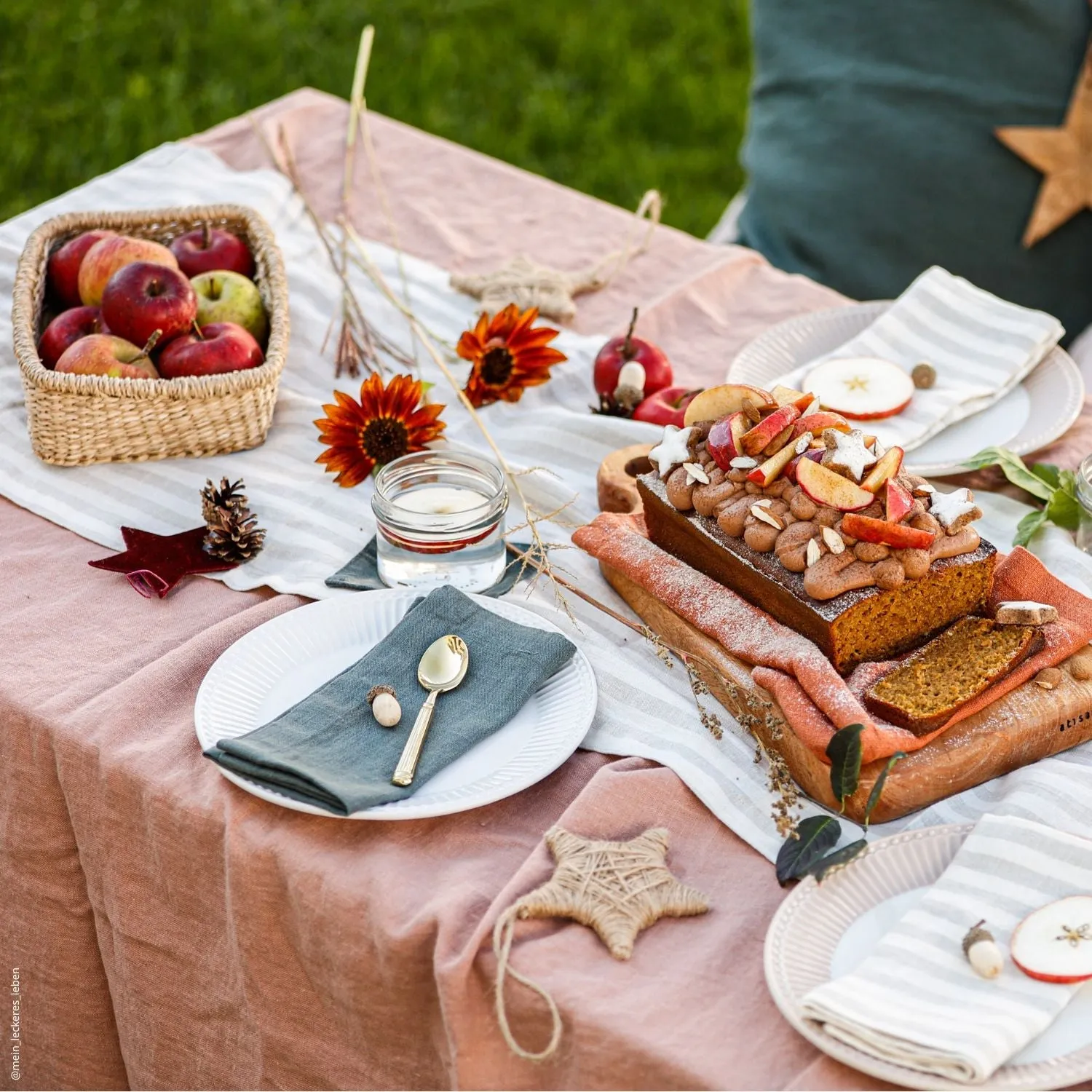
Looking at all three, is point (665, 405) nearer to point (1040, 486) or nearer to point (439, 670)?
point (1040, 486)

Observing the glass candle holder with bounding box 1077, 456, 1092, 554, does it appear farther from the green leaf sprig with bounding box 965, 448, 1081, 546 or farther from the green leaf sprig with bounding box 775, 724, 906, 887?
the green leaf sprig with bounding box 775, 724, 906, 887

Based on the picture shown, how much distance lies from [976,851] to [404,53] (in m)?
4.25

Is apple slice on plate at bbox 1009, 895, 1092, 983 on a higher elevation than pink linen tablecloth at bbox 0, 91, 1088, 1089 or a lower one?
higher

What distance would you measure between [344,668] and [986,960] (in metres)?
0.69

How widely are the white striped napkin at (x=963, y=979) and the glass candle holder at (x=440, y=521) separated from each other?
617 mm

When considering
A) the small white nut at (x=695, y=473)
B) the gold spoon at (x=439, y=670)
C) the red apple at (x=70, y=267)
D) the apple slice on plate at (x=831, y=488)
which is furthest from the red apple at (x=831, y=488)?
the red apple at (x=70, y=267)

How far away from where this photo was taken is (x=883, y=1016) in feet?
3.24

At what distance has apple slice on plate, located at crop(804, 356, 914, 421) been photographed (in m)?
1.77

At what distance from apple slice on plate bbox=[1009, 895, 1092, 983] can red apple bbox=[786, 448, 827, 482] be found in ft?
1.69

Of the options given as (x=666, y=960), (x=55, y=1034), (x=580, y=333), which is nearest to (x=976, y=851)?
(x=666, y=960)

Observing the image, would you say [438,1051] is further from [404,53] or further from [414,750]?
[404,53]

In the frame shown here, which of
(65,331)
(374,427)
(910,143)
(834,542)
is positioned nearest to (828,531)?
(834,542)

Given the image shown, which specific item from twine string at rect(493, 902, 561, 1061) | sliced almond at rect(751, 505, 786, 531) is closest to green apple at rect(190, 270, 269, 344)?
sliced almond at rect(751, 505, 786, 531)

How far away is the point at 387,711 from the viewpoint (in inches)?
50.8
